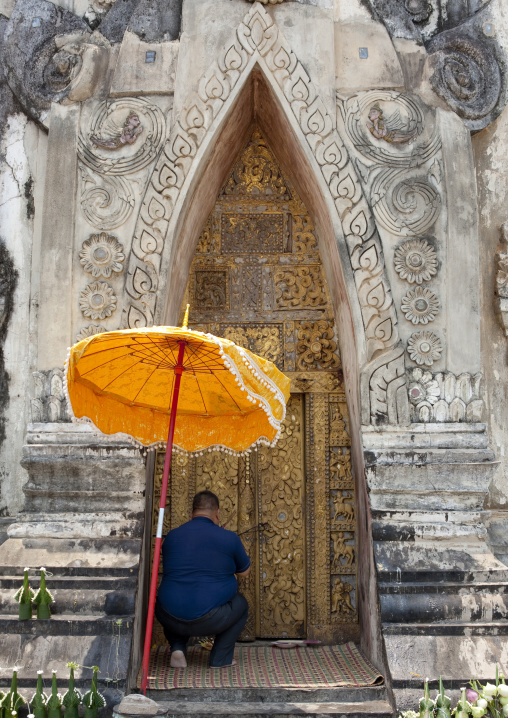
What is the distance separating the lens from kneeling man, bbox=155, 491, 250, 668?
5.60 meters

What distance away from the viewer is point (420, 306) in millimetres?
6141

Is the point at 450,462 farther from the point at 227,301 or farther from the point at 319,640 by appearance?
the point at 227,301

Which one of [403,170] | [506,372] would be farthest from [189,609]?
[403,170]

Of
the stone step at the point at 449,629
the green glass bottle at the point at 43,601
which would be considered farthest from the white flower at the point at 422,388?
the green glass bottle at the point at 43,601

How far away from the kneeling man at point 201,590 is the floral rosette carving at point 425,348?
1912 mm

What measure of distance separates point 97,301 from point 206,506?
68.8 inches

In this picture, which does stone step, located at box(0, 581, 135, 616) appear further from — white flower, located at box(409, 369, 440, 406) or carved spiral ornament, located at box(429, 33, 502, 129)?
carved spiral ornament, located at box(429, 33, 502, 129)

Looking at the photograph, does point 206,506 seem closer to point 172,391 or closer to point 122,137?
point 172,391

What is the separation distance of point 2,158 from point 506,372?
4.53 metres

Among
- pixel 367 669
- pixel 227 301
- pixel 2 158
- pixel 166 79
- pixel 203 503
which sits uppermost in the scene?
pixel 166 79

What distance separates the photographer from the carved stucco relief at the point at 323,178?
6055mm

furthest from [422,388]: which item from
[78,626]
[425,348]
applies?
[78,626]

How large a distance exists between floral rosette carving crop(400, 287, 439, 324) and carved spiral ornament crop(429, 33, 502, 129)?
1.48 meters

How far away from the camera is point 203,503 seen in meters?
5.91
